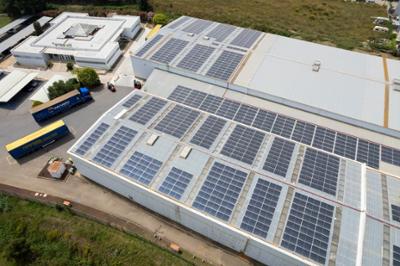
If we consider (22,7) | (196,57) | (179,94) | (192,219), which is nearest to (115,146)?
(192,219)

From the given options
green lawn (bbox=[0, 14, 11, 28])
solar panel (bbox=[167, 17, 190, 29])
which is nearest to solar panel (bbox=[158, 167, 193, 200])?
solar panel (bbox=[167, 17, 190, 29])

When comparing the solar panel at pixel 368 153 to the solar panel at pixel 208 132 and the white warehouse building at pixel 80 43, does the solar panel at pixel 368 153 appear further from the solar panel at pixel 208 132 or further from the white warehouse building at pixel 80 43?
the white warehouse building at pixel 80 43

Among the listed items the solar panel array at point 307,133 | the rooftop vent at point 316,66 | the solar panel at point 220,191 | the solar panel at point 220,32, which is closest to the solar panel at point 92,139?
A: the solar panel array at point 307,133

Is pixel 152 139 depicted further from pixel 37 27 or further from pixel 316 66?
pixel 37 27

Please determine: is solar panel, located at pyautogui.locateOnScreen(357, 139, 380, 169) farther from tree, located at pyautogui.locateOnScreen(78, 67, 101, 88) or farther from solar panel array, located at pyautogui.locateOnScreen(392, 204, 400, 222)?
tree, located at pyautogui.locateOnScreen(78, 67, 101, 88)

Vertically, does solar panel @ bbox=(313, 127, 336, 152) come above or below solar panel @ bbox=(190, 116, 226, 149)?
below
